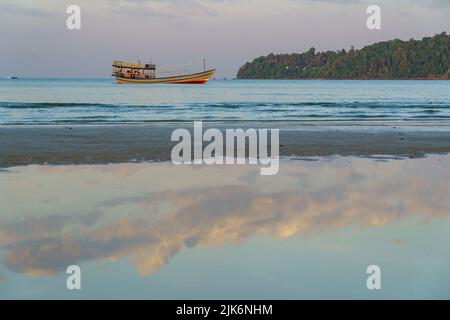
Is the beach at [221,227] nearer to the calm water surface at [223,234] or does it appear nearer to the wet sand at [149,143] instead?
the calm water surface at [223,234]

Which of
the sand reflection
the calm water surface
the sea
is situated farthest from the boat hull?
the calm water surface

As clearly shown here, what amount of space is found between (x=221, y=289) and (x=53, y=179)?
18.9 ft

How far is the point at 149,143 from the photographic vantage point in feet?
53.1

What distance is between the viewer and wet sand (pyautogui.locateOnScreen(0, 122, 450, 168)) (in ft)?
43.9

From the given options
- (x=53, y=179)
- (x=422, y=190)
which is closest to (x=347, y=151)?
(x=422, y=190)

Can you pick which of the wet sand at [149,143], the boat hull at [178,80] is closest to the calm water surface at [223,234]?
the wet sand at [149,143]

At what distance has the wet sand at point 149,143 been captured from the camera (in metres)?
13.4

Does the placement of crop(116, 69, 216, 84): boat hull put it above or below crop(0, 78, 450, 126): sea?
above

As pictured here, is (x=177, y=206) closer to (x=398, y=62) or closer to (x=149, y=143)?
(x=149, y=143)

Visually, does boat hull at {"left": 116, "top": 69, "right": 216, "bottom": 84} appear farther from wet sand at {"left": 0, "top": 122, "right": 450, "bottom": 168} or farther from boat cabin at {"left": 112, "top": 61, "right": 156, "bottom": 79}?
wet sand at {"left": 0, "top": 122, "right": 450, "bottom": 168}

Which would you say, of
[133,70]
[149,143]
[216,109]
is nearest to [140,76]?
[133,70]

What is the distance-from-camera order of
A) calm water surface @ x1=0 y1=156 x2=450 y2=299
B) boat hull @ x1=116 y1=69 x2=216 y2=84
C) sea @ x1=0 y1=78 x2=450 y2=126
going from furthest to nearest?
boat hull @ x1=116 y1=69 x2=216 y2=84, sea @ x1=0 y1=78 x2=450 y2=126, calm water surface @ x1=0 y1=156 x2=450 y2=299

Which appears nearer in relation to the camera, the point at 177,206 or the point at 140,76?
the point at 177,206
